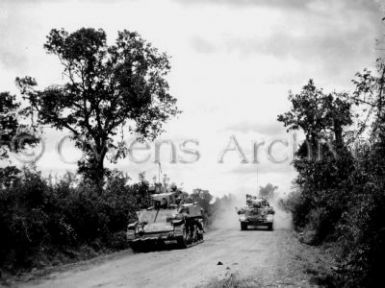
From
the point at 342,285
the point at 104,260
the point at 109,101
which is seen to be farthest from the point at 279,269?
the point at 109,101

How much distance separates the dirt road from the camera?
10188 mm

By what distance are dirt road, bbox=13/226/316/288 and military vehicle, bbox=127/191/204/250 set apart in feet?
4.78

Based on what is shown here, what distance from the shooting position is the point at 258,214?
28.9 metres

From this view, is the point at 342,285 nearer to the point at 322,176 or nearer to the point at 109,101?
the point at 322,176

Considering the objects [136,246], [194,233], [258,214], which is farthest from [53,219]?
[258,214]

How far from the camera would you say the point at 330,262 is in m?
13.2

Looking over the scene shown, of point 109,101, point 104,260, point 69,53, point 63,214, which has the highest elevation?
point 69,53

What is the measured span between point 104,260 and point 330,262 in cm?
758

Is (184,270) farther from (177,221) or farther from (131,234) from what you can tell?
(131,234)

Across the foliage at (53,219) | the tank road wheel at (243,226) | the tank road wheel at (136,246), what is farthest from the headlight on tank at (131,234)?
the tank road wheel at (243,226)

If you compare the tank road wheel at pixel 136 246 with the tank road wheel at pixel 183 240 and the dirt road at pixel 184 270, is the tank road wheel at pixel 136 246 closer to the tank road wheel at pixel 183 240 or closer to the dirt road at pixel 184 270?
the dirt road at pixel 184 270

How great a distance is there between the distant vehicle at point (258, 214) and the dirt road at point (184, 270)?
12.6 metres

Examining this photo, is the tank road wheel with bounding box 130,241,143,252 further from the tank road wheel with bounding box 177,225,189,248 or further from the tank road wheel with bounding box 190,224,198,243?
the tank road wheel with bounding box 190,224,198,243

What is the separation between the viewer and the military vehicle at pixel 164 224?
697 inches
